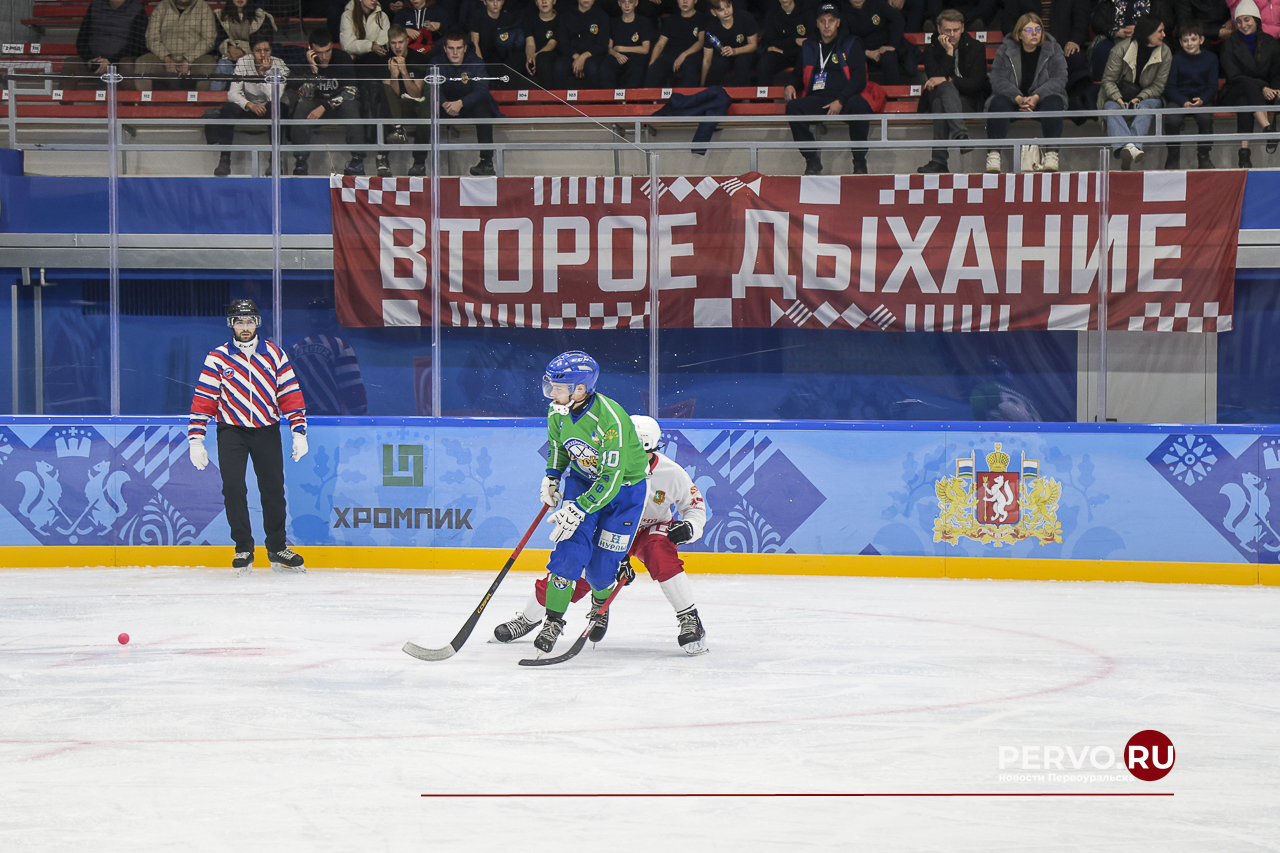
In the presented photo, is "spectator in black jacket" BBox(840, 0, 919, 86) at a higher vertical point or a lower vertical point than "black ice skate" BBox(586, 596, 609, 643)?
higher

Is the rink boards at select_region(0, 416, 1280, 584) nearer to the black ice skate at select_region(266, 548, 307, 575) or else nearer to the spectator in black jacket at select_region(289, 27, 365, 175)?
the black ice skate at select_region(266, 548, 307, 575)

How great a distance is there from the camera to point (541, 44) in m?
9.71

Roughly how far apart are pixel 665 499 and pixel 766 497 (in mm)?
2464

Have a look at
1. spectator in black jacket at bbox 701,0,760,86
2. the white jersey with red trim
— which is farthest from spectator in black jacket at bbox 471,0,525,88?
the white jersey with red trim

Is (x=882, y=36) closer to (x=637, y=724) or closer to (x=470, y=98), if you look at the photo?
(x=470, y=98)

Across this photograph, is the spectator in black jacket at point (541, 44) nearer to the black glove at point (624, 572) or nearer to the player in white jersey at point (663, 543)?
the player in white jersey at point (663, 543)

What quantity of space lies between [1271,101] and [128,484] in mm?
7880

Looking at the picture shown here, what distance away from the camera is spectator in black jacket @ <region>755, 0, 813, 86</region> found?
9672 millimetres

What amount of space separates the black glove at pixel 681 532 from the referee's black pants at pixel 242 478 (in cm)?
323

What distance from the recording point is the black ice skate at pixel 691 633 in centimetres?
473

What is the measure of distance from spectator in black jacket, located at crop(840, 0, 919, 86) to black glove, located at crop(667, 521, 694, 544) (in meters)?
5.88

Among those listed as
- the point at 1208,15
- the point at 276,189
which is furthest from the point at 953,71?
the point at 276,189

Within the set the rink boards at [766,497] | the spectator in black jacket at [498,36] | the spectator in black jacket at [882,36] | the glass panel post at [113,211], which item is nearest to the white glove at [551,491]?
the rink boards at [766,497]

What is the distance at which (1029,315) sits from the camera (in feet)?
24.8
